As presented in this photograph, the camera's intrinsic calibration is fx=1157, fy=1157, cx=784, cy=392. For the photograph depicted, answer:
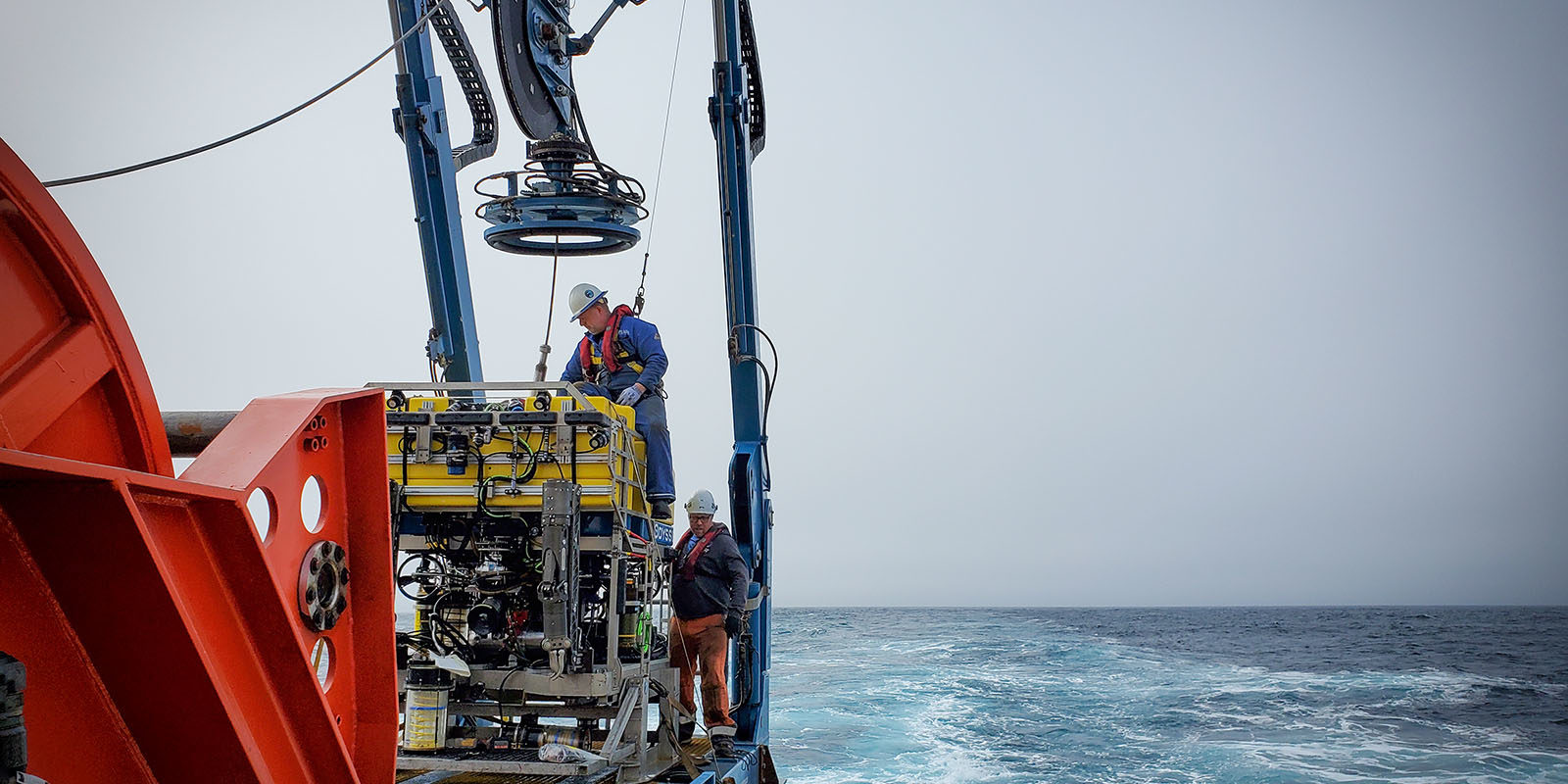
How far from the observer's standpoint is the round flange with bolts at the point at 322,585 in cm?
209

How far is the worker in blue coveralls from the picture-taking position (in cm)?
666

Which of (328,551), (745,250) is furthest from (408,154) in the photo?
(328,551)

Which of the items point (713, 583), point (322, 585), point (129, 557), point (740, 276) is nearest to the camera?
point (129, 557)

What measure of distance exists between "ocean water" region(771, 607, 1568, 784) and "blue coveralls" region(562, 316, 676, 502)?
8.60m

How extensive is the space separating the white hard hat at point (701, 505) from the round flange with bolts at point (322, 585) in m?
5.45

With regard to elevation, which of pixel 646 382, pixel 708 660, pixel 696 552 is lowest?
pixel 708 660

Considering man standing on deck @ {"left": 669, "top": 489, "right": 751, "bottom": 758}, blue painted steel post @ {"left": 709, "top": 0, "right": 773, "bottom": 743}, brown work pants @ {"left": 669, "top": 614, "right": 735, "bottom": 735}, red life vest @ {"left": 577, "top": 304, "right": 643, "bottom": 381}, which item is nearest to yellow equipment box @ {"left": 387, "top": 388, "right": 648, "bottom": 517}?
red life vest @ {"left": 577, "top": 304, "right": 643, "bottom": 381}

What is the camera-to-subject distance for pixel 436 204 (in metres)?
8.40

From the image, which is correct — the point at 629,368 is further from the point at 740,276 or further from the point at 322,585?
the point at 322,585

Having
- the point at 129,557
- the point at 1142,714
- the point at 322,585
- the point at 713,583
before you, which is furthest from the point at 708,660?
the point at 1142,714

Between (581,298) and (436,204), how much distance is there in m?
1.99

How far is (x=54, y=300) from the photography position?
5.75 ft

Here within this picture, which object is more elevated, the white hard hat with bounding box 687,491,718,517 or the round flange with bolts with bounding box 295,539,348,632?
the white hard hat with bounding box 687,491,718,517

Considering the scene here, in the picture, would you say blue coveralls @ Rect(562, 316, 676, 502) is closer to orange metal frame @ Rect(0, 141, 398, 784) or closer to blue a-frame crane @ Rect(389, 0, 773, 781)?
blue a-frame crane @ Rect(389, 0, 773, 781)
